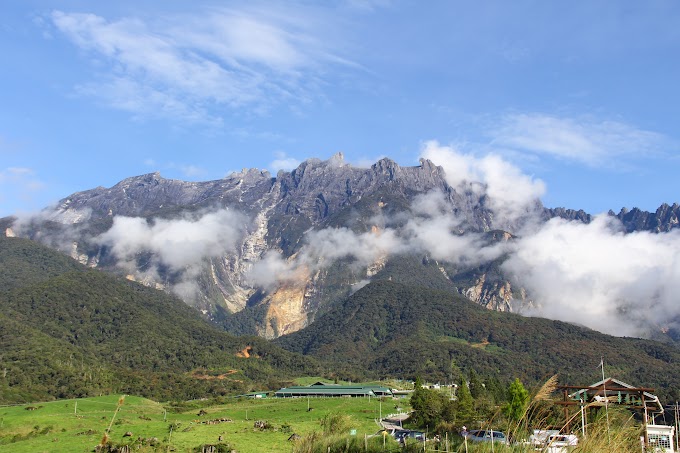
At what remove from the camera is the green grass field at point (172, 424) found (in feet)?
165

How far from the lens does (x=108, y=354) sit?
166625 millimetres

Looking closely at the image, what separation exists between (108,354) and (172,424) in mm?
113325

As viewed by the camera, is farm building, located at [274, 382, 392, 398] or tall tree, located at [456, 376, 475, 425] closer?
tall tree, located at [456, 376, 475, 425]

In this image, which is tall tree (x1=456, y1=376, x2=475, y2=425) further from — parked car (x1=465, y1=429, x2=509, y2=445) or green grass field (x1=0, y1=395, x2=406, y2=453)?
parked car (x1=465, y1=429, x2=509, y2=445)

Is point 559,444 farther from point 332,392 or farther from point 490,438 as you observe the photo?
point 332,392

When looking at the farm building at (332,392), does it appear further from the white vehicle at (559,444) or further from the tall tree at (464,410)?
the white vehicle at (559,444)

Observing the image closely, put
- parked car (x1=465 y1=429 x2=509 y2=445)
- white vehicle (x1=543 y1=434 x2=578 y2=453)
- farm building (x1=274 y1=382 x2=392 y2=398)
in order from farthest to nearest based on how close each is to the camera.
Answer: farm building (x1=274 y1=382 x2=392 y2=398) < parked car (x1=465 y1=429 x2=509 y2=445) < white vehicle (x1=543 y1=434 x2=578 y2=453)

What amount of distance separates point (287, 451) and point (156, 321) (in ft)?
530

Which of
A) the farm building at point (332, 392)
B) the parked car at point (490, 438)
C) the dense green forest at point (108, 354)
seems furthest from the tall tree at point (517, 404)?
the dense green forest at point (108, 354)

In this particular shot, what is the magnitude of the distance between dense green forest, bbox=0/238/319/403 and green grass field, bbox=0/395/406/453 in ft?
69.1

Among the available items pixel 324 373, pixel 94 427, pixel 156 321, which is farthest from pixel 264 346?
pixel 94 427

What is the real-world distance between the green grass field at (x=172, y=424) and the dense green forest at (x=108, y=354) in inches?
830

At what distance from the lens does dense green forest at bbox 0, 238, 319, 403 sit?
123 metres

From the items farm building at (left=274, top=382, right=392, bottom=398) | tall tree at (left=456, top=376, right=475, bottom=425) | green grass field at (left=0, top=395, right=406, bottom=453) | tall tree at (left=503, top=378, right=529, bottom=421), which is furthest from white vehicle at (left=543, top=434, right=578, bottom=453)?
farm building at (left=274, top=382, right=392, bottom=398)
